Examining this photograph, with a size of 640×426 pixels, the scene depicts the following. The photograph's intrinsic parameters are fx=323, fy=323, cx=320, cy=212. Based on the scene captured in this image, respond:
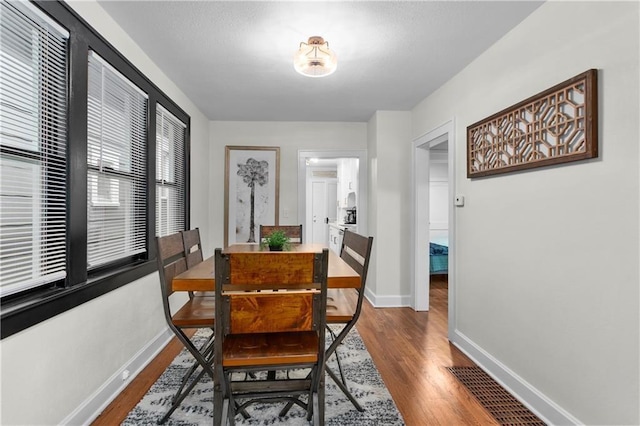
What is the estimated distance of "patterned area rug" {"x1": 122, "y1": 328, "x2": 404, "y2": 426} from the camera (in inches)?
69.6

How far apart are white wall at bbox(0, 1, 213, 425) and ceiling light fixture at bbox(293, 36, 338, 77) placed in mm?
1206

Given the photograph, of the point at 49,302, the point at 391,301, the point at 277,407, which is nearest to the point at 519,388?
the point at 277,407

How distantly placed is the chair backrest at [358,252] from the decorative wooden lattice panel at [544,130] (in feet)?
3.61

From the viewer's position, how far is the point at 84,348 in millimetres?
1746

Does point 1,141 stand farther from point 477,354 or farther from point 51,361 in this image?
point 477,354

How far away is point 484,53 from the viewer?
8.02 feet

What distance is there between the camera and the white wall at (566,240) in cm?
142

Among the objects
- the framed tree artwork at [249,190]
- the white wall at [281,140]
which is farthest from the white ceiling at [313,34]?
the framed tree artwork at [249,190]

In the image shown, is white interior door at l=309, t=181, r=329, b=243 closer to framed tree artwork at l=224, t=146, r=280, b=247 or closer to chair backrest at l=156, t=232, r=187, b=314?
framed tree artwork at l=224, t=146, r=280, b=247

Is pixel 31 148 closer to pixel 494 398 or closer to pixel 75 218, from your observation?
pixel 75 218

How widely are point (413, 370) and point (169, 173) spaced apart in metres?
2.72

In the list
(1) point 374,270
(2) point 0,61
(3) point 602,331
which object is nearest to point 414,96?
(1) point 374,270

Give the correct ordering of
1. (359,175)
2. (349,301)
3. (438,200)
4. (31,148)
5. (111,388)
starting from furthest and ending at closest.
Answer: (438,200), (359,175), (349,301), (111,388), (31,148)

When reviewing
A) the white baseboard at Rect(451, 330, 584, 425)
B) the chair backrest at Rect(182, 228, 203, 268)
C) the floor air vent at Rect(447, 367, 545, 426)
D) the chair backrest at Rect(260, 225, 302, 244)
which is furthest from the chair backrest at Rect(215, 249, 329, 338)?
the chair backrest at Rect(260, 225, 302, 244)
